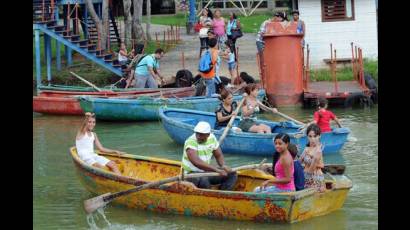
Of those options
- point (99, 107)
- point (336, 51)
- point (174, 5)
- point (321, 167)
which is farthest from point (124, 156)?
point (174, 5)

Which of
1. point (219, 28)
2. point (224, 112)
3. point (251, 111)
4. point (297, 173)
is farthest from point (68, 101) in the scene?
point (297, 173)

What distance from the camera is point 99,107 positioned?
2334 centimetres

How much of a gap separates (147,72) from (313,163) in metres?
11.9

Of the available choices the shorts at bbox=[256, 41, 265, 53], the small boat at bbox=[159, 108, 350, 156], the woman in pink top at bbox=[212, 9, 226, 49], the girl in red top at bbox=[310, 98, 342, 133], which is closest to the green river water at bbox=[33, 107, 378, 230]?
the small boat at bbox=[159, 108, 350, 156]

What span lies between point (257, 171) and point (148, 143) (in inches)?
292

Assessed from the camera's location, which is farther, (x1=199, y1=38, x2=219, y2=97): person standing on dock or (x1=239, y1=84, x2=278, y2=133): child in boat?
(x1=199, y1=38, x2=219, y2=97): person standing on dock

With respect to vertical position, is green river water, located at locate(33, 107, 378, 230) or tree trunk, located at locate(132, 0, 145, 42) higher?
tree trunk, located at locate(132, 0, 145, 42)

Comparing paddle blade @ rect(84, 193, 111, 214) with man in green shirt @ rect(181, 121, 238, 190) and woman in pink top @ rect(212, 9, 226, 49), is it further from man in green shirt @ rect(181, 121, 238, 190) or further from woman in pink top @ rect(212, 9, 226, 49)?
woman in pink top @ rect(212, 9, 226, 49)

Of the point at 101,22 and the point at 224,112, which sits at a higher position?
the point at 101,22

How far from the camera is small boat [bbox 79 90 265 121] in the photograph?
2322 centimetres

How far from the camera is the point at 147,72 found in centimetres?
2497

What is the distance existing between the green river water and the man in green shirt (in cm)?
59

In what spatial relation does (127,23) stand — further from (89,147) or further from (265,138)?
(89,147)

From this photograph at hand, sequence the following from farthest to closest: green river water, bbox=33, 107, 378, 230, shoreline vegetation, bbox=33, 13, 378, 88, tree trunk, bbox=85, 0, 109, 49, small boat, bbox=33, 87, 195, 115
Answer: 1. tree trunk, bbox=85, 0, 109, 49
2. shoreline vegetation, bbox=33, 13, 378, 88
3. small boat, bbox=33, 87, 195, 115
4. green river water, bbox=33, 107, 378, 230
